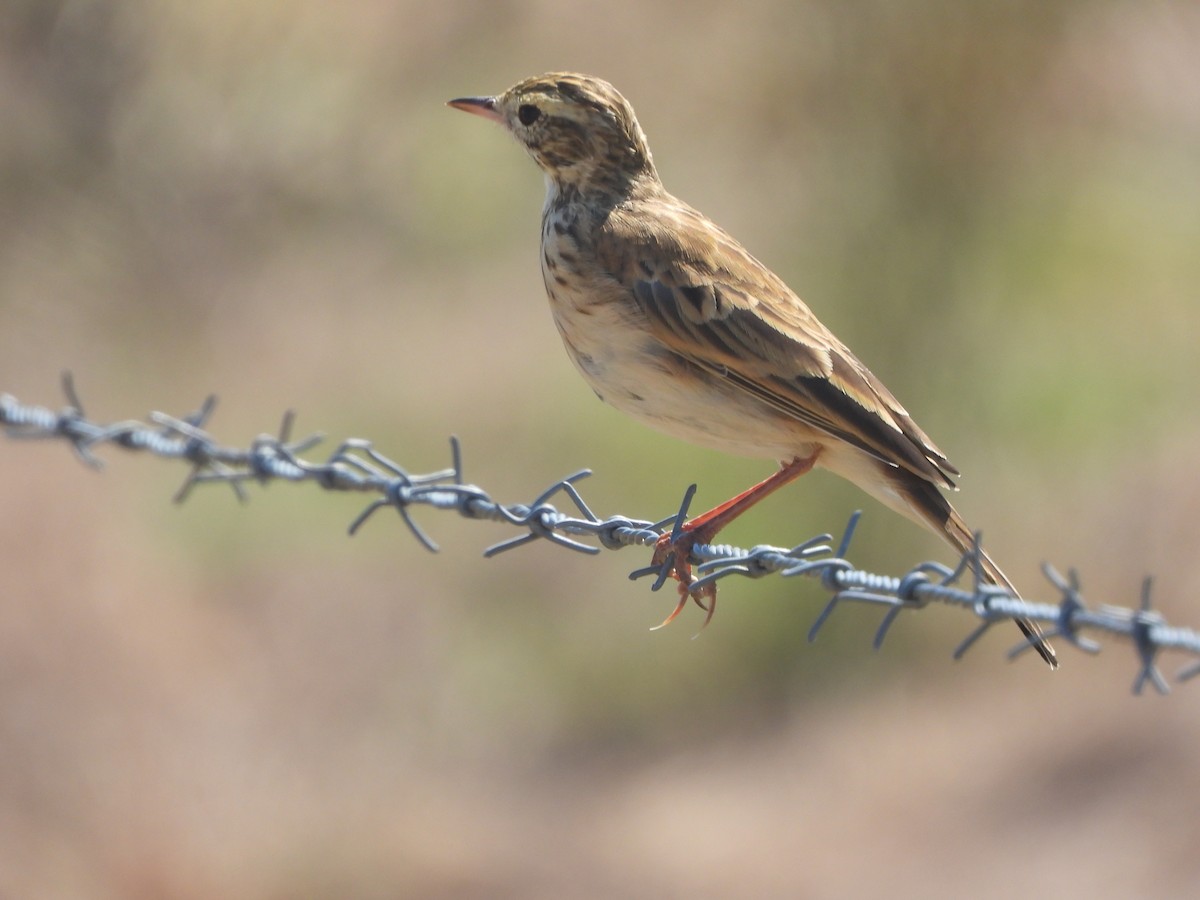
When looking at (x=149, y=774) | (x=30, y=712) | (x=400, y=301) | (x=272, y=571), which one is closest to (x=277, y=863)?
(x=149, y=774)

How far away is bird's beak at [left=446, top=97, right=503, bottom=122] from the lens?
5906mm

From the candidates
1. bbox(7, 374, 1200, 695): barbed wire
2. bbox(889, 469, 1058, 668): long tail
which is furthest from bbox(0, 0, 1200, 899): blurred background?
bbox(889, 469, 1058, 668): long tail

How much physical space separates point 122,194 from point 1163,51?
1037cm

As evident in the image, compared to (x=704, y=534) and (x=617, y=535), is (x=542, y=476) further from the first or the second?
(x=617, y=535)

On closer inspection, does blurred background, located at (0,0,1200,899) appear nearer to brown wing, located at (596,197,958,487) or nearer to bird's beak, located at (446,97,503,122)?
bird's beak, located at (446,97,503,122)

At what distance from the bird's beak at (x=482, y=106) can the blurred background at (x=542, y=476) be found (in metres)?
4.41

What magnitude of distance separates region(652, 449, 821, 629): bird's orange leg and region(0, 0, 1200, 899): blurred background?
443 centimetres

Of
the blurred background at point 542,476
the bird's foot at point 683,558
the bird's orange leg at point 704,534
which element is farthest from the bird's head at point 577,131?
the blurred background at point 542,476

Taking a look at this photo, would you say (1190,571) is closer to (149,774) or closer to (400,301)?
(149,774)

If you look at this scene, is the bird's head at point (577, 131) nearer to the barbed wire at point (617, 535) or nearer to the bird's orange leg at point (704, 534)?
the bird's orange leg at point (704, 534)

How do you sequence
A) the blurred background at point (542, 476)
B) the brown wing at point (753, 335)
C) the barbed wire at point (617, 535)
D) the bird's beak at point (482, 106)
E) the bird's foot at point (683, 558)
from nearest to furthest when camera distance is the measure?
the barbed wire at point (617, 535)
the bird's foot at point (683, 558)
the brown wing at point (753, 335)
the bird's beak at point (482, 106)
the blurred background at point (542, 476)

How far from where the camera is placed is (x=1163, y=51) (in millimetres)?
14531

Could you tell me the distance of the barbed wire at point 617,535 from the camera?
2.62 meters

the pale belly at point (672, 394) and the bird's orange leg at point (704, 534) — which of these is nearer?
the bird's orange leg at point (704, 534)
